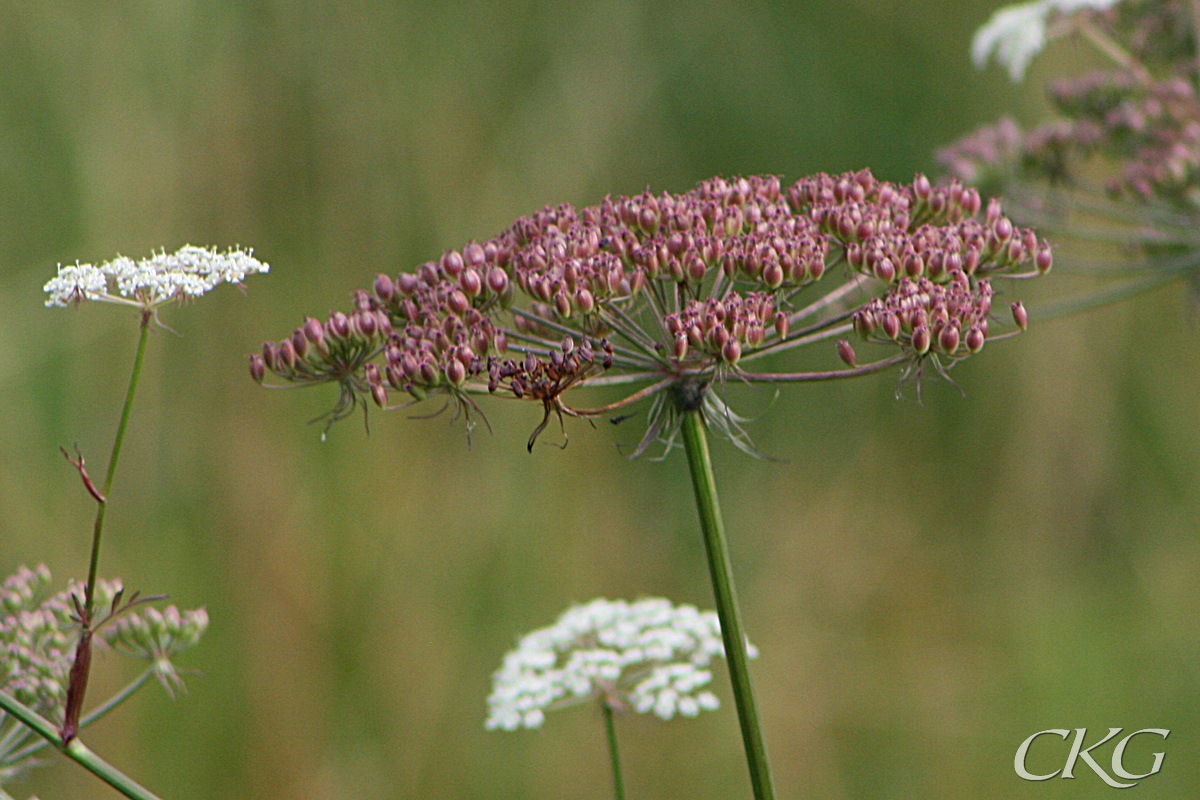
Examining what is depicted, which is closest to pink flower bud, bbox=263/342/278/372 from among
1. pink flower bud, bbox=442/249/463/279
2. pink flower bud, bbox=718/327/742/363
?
pink flower bud, bbox=442/249/463/279

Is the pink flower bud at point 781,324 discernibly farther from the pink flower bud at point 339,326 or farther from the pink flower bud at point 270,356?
the pink flower bud at point 270,356

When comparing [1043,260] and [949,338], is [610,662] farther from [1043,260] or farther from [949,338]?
[1043,260]

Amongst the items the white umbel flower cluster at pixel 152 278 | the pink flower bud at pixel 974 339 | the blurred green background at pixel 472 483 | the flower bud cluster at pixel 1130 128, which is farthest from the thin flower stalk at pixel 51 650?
the flower bud cluster at pixel 1130 128

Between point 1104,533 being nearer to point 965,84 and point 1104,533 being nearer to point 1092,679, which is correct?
point 1092,679

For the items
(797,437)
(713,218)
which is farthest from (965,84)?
(713,218)

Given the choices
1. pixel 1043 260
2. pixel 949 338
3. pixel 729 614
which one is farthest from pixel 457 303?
pixel 1043 260

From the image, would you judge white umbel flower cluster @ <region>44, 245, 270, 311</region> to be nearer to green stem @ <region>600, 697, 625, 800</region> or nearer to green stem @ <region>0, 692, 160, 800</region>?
green stem @ <region>0, 692, 160, 800</region>
